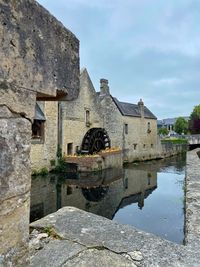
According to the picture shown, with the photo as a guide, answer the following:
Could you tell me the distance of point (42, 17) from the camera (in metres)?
1.54

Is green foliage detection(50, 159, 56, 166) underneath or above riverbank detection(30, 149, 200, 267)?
underneath

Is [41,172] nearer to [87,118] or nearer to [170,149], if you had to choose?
[87,118]

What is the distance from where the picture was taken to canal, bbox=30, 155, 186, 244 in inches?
308

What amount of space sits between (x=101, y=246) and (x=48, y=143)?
1269 centimetres

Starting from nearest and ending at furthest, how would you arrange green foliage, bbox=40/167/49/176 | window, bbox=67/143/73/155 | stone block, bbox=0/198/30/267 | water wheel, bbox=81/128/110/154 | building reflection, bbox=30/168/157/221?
stone block, bbox=0/198/30/267 < building reflection, bbox=30/168/157/221 < green foliage, bbox=40/167/49/176 < window, bbox=67/143/73/155 < water wheel, bbox=81/128/110/154

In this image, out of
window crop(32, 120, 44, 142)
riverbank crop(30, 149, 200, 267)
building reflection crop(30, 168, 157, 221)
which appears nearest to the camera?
riverbank crop(30, 149, 200, 267)

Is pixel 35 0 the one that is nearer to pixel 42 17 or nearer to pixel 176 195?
pixel 42 17

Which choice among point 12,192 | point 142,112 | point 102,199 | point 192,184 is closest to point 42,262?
point 12,192

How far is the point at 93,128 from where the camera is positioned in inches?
730

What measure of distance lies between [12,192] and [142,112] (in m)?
25.2

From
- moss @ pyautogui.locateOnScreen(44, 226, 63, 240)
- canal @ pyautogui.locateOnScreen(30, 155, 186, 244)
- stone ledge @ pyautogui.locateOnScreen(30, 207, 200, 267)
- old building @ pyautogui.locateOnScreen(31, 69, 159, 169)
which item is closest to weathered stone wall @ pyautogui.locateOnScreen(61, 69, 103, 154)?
old building @ pyautogui.locateOnScreen(31, 69, 159, 169)

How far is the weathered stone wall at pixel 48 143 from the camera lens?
46.4 ft

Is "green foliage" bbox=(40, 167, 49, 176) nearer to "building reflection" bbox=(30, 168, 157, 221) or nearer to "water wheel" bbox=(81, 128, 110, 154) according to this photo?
"building reflection" bbox=(30, 168, 157, 221)

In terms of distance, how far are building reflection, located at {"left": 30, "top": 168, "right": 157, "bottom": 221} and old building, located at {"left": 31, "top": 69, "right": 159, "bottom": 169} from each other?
2309 millimetres
